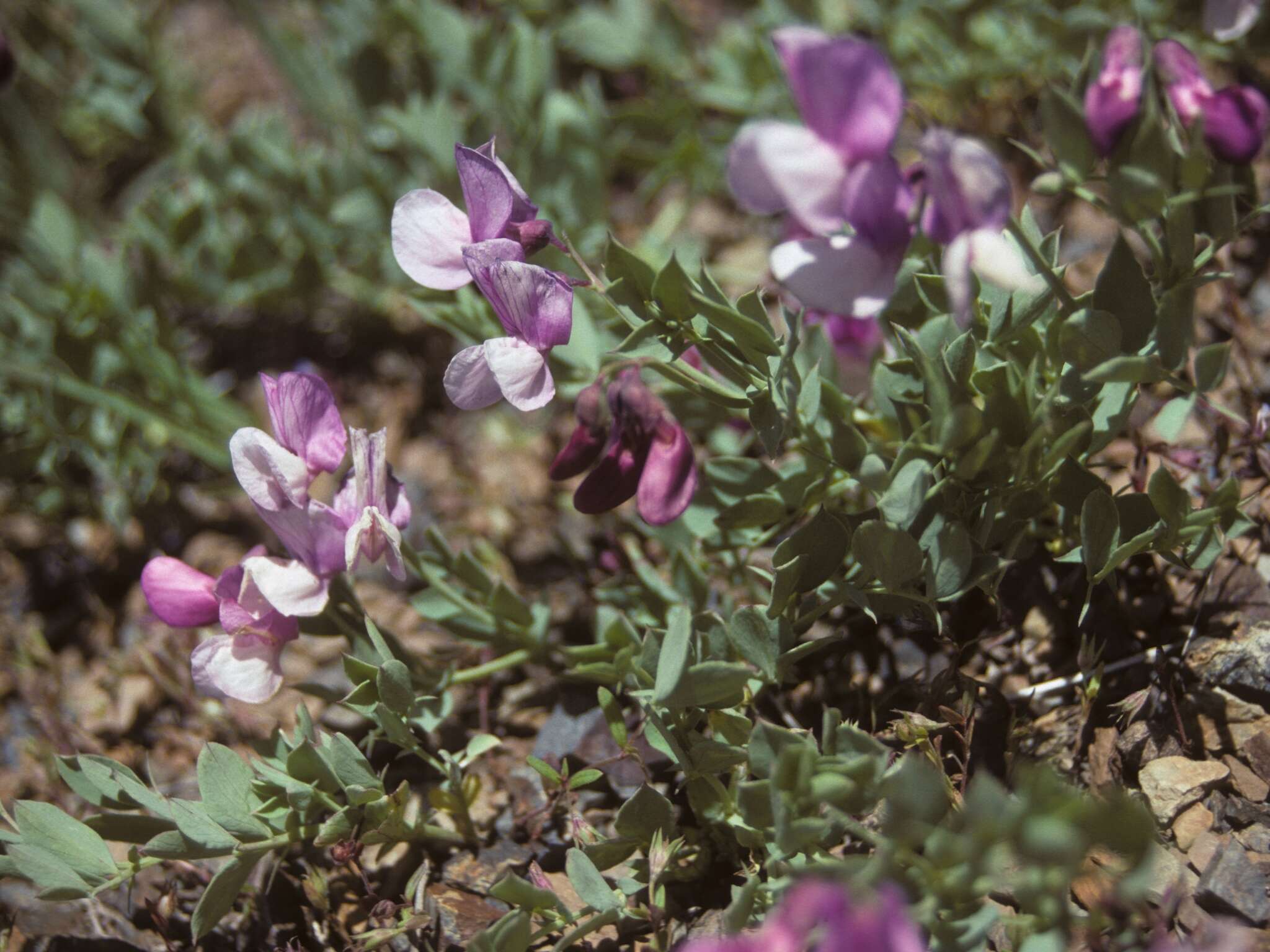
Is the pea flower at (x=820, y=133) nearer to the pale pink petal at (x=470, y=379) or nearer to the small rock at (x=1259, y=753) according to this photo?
the pale pink petal at (x=470, y=379)

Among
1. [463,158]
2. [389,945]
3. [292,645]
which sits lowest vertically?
[292,645]

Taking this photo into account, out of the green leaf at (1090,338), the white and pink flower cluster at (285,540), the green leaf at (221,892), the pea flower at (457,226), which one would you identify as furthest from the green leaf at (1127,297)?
the green leaf at (221,892)

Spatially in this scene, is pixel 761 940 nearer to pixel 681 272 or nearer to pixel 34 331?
pixel 681 272

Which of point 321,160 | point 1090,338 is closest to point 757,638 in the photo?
point 1090,338

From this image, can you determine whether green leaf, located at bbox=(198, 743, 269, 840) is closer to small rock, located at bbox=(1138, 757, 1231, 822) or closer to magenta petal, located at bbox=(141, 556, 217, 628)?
magenta petal, located at bbox=(141, 556, 217, 628)

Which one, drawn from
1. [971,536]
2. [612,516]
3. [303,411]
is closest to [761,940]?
[971,536]

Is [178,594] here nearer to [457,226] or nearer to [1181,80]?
[457,226]

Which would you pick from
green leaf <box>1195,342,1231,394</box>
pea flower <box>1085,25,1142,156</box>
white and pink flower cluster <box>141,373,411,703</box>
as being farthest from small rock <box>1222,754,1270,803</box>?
white and pink flower cluster <box>141,373,411,703</box>
